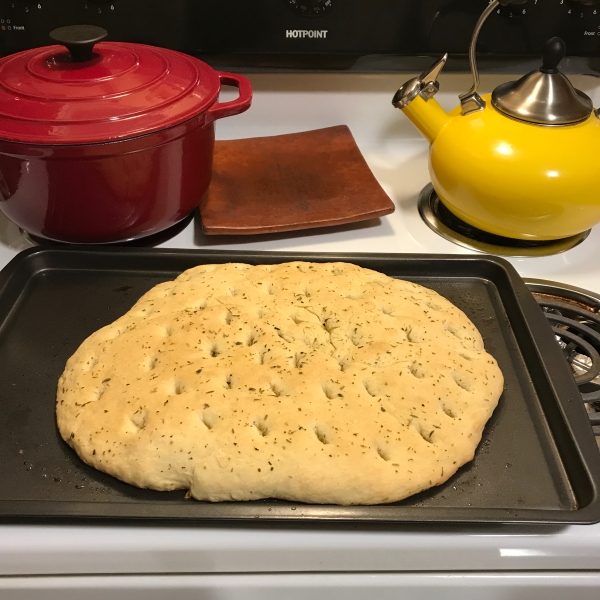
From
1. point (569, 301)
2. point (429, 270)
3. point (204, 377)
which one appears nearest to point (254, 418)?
point (204, 377)

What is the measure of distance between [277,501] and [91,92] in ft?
1.80

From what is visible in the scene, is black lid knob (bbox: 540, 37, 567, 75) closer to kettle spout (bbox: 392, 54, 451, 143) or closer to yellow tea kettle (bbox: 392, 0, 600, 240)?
yellow tea kettle (bbox: 392, 0, 600, 240)

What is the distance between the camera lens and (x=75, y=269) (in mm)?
837

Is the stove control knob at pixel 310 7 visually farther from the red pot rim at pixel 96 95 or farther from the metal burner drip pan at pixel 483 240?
the metal burner drip pan at pixel 483 240

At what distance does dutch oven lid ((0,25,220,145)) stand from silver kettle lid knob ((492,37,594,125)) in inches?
17.6

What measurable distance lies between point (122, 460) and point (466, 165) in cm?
61

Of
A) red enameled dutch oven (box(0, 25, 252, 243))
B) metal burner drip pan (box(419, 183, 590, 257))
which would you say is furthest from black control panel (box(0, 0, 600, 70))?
metal burner drip pan (box(419, 183, 590, 257))

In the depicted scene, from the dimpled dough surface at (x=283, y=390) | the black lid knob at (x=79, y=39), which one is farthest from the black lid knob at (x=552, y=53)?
the black lid knob at (x=79, y=39)

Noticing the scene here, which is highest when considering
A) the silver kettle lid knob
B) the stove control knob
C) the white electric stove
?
the stove control knob

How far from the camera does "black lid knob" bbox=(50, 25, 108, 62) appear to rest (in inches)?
A: 28.6

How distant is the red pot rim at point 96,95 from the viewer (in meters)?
0.69

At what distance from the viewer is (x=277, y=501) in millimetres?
545

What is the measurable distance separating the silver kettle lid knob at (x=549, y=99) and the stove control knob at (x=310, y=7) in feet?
1.13

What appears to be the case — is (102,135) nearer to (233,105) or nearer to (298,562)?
(233,105)
